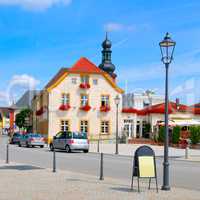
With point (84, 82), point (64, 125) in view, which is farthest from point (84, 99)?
point (64, 125)

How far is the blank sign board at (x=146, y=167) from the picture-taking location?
12391 mm

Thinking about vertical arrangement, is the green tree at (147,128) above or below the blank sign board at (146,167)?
above

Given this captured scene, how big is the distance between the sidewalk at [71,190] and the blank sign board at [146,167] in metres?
0.45

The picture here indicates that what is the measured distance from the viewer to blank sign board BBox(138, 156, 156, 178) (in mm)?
12391

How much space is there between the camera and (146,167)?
12.5m

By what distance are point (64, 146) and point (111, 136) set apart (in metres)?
30.4

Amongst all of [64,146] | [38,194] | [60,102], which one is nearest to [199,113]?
[60,102]

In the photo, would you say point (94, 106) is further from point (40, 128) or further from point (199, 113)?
point (199, 113)

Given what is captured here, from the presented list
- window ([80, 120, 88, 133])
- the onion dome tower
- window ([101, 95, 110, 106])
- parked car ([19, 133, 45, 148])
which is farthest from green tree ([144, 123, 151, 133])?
parked car ([19, 133, 45, 148])

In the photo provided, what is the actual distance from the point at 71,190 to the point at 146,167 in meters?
1.99

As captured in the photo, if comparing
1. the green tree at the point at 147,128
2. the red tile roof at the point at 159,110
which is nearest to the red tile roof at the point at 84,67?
the red tile roof at the point at 159,110

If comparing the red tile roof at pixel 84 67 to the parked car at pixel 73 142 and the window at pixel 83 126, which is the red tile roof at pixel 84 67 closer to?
the window at pixel 83 126

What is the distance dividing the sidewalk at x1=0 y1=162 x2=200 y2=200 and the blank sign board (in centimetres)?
45

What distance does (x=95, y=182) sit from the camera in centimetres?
1452
